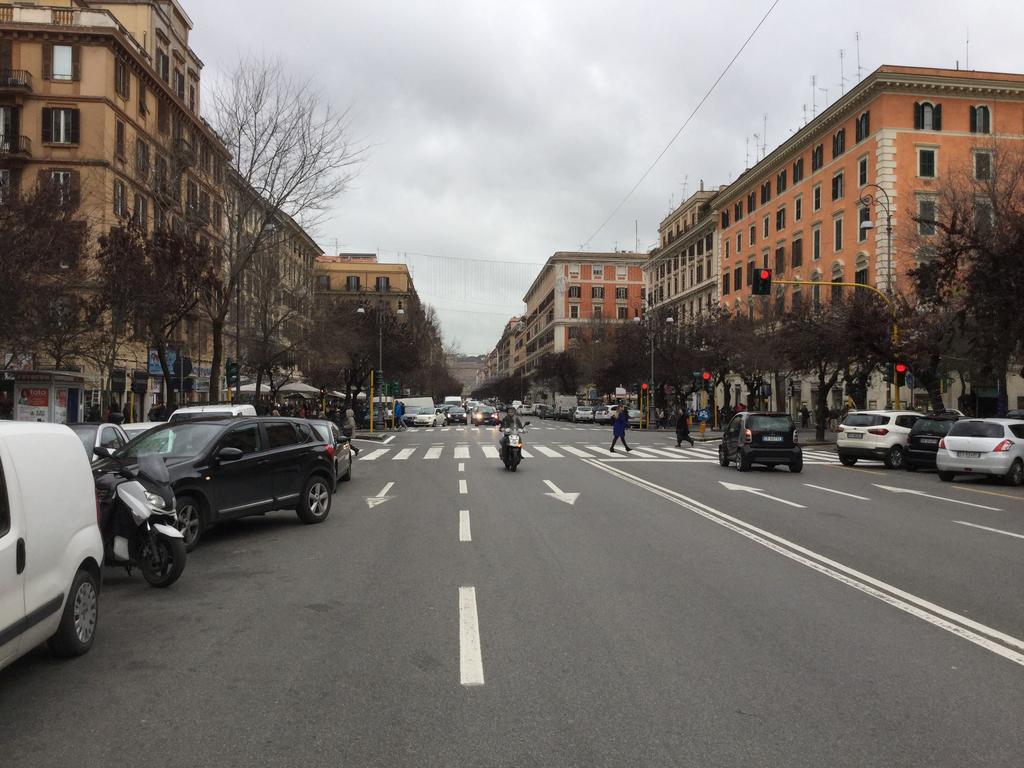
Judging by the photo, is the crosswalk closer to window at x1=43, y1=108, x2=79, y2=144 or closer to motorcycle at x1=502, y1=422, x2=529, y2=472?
motorcycle at x1=502, y1=422, x2=529, y2=472

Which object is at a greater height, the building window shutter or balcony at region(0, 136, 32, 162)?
the building window shutter

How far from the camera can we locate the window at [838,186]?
159 feet

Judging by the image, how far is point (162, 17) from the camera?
146 feet

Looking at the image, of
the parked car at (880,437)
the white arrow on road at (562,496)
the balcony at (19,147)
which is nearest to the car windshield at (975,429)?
the parked car at (880,437)

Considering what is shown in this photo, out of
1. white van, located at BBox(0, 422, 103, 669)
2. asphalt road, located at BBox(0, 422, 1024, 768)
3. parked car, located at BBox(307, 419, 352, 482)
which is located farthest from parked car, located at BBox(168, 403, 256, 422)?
white van, located at BBox(0, 422, 103, 669)

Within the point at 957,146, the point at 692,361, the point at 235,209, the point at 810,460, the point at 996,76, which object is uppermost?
the point at 996,76

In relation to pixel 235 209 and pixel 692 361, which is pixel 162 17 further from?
pixel 692 361

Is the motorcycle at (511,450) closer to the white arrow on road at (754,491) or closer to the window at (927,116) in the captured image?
the white arrow on road at (754,491)

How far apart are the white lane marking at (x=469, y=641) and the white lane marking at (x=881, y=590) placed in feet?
11.1

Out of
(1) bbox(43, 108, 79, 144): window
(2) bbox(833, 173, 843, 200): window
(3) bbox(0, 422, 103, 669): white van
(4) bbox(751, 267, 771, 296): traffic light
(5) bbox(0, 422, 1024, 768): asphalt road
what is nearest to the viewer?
(5) bbox(0, 422, 1024, 768): asphalt road

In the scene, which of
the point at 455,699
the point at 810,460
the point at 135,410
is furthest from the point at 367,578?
the point at 135,410

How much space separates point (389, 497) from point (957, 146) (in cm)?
4215

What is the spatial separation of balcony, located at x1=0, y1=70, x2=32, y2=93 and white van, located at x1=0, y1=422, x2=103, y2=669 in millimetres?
40210

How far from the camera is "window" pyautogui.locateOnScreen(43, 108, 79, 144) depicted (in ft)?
125
